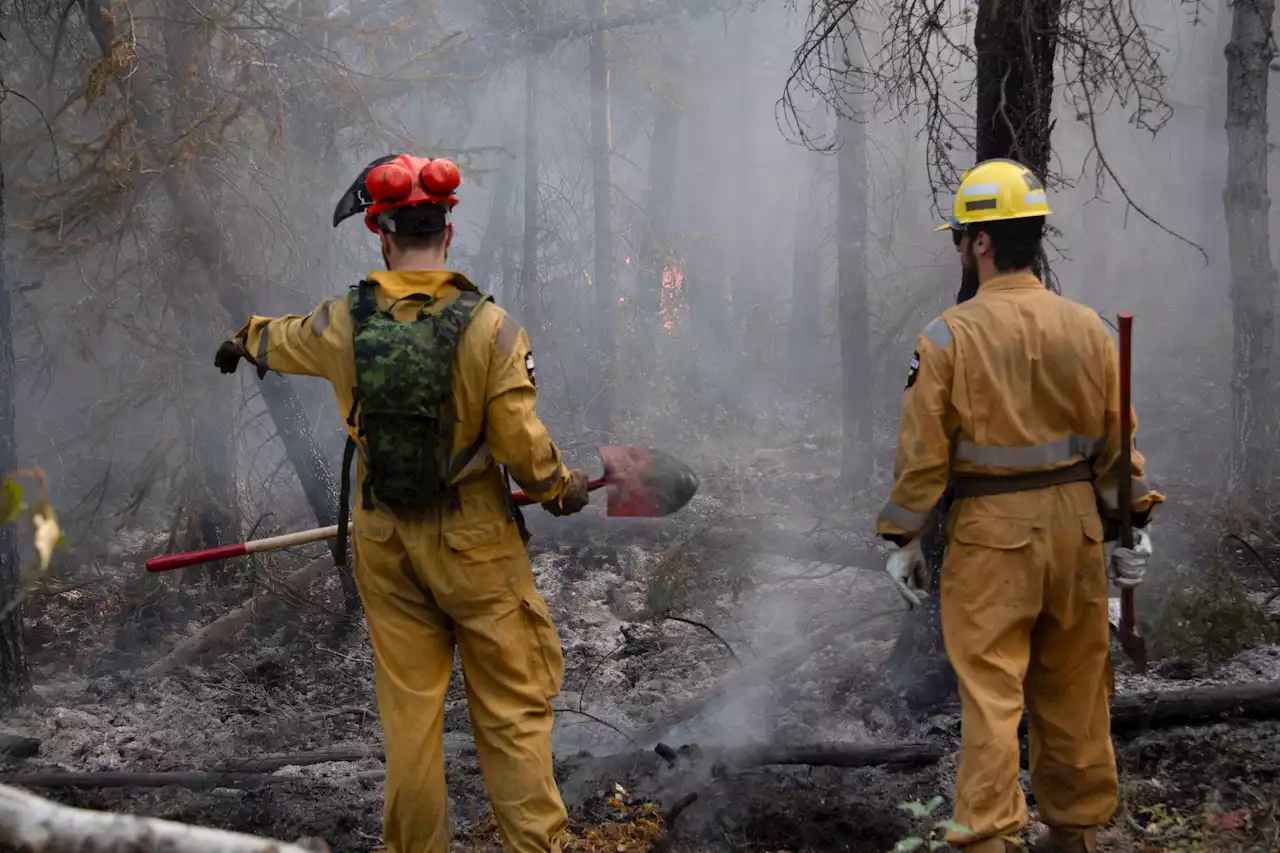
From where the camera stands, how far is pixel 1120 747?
453cm

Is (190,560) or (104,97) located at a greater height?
(104,97)

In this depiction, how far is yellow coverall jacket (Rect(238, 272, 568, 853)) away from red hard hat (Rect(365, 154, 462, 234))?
237 millimetres

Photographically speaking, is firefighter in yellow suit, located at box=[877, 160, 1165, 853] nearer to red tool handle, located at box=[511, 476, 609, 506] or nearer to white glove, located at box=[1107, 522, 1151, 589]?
white glove, located at box=[1107, 522, 1151, 589]

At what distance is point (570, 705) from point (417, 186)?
3.42 metres

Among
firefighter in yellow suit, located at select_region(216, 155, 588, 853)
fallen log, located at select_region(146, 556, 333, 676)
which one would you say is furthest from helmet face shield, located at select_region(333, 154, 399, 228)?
fallen log, located at select_region(146, 556, 333, 676)

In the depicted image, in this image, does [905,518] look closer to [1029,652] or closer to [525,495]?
[1029,652]

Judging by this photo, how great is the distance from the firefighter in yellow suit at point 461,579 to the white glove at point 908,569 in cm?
116

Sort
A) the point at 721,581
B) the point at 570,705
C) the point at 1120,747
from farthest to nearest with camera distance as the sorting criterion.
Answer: the point at 721,581 → the point at 570,705 → the point at 1120,747

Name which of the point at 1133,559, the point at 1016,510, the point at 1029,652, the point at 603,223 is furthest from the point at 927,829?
the point at 603,223

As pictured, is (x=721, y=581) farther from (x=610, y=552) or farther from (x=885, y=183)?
(x=885, y=183)

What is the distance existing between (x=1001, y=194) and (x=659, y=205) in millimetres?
18103

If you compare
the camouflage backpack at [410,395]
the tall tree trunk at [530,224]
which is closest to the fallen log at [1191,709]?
the camouflage backpack at [410,395]

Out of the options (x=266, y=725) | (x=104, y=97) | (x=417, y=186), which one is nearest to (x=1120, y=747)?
(x=417, y=186)

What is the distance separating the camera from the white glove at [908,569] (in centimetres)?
361
